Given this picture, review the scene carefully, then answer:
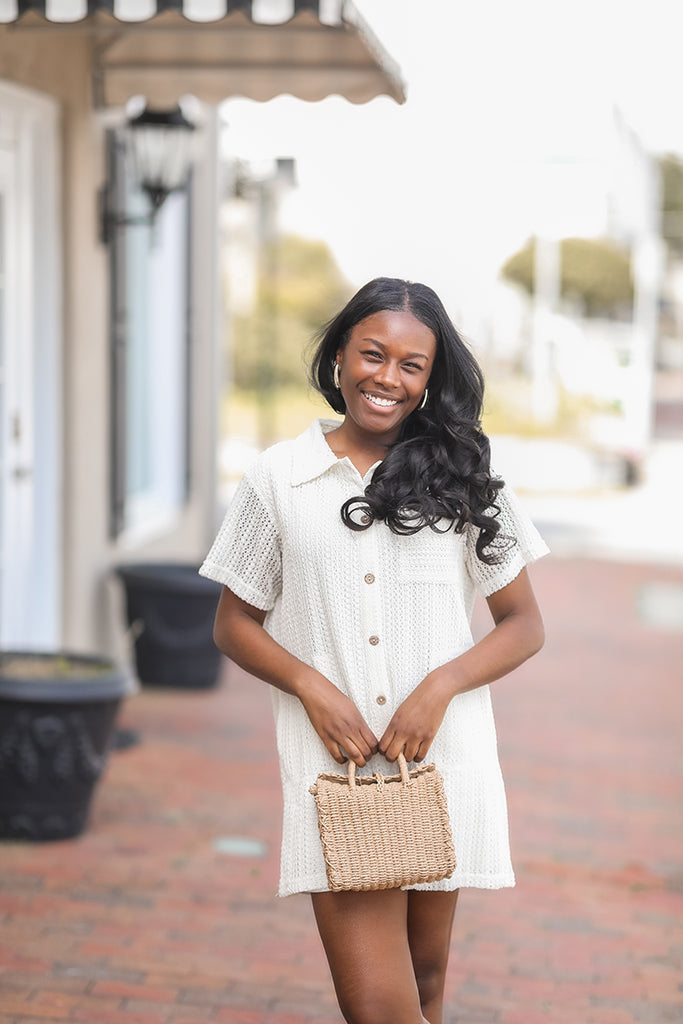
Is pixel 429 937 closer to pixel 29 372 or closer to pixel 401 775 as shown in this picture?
pixel 401 775

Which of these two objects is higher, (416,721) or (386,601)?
(386,601)

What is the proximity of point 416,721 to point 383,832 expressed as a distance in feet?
0.67

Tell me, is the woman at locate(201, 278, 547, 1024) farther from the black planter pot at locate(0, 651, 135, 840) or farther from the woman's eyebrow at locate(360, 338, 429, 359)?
the black planter pot at locate(0, 651, 135, 840)

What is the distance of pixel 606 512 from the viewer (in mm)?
18766

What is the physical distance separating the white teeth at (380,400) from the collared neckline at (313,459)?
0.38ft

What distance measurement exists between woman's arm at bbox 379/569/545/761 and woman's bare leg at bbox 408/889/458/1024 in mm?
329

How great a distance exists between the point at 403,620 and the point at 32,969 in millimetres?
2182

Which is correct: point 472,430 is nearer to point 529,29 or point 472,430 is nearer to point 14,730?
point 14,730

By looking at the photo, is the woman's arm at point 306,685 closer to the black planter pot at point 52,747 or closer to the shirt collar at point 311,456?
the shirt collar at point 311,456

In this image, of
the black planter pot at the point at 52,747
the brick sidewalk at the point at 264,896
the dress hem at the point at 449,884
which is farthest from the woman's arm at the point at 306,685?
the black planter pot at the point at 52,747

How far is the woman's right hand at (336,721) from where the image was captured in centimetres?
261

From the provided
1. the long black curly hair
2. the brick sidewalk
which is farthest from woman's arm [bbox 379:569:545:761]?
the brick sidewalk

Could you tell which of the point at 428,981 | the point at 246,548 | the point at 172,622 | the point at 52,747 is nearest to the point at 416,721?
→ the point at 246,548

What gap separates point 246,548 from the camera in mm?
2760
